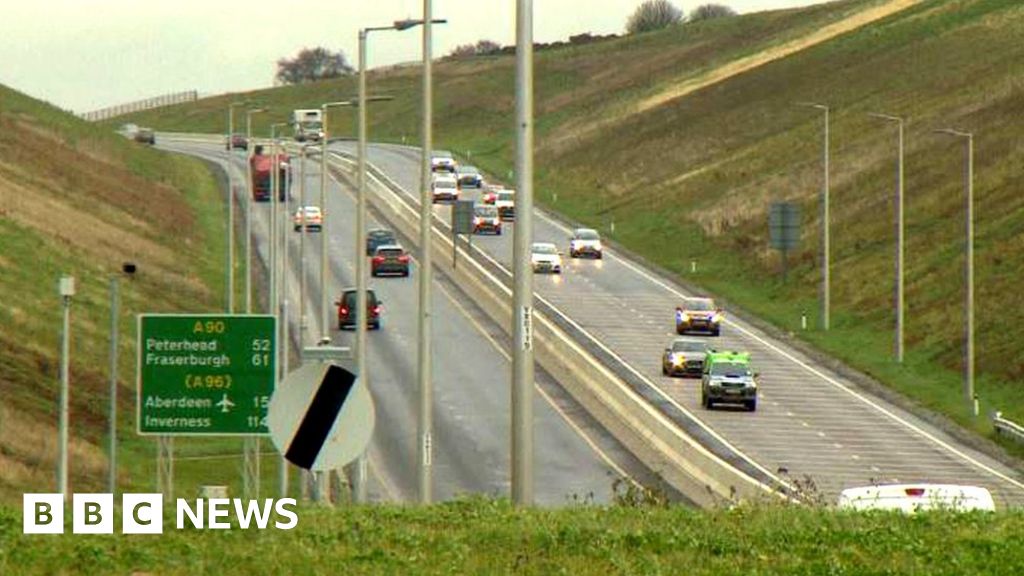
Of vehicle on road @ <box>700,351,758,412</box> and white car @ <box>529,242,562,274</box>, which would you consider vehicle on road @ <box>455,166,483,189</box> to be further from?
vehicle on road @ <box>700,351,758,412</box>

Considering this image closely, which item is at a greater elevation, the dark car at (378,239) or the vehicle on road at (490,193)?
the vehicle on road at (490,193)

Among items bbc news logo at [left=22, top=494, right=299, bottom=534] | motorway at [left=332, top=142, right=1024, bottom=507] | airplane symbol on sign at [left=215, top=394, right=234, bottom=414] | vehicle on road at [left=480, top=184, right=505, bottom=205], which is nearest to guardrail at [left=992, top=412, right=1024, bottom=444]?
motorway at [left=332, top=142, right=1024, bottom=507]

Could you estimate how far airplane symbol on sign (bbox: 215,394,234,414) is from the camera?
83.4 ft

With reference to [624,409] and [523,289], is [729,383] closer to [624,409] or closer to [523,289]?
[624,409]

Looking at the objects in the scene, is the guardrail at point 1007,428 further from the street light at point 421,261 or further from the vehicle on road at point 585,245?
the vehicle on road at point 585,245

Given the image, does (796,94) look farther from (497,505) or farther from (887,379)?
(497,505)

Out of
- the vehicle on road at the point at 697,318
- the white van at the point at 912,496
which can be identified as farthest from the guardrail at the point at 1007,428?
the white van at the point at 912,496

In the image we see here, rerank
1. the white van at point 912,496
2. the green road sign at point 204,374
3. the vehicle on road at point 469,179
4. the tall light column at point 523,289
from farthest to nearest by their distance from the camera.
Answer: the vehicle on road at point 469,179 → the white van at point 912,496 → the green road sign at point 204,374 → the tall light column at point 523,289

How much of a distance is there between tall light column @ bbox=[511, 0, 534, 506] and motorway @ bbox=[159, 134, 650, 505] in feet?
69.1

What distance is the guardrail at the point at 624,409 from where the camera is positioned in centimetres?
6022

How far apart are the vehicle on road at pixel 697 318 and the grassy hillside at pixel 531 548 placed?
244ft

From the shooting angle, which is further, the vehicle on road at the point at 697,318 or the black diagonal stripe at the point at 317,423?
the vehicle on road at the point at 697,318

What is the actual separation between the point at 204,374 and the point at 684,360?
58.5 meters

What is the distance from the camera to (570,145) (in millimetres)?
182500
